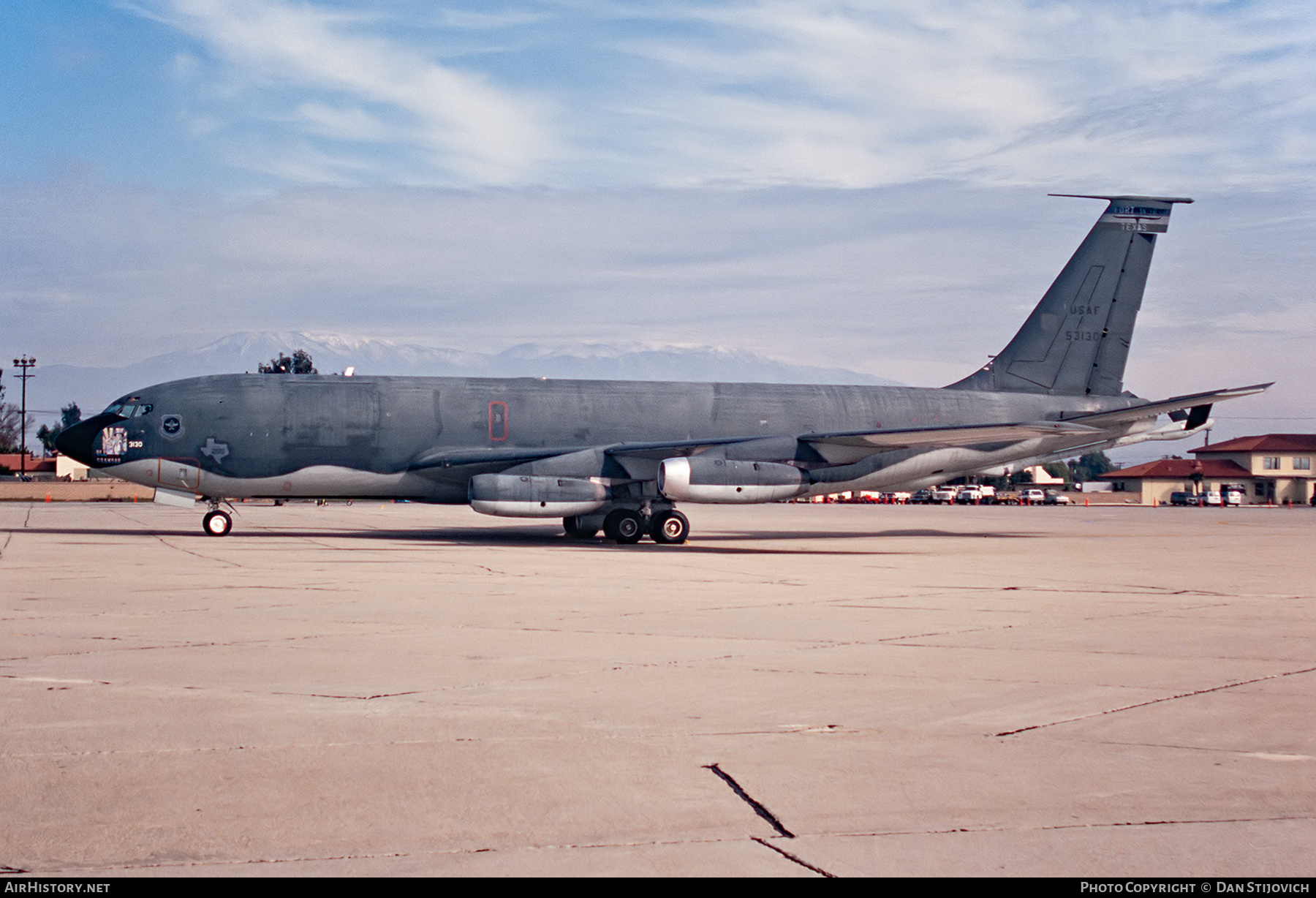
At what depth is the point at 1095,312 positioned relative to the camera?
30.9 m

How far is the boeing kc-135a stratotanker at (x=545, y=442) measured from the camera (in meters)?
24.9

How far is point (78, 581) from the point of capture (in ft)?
49.3

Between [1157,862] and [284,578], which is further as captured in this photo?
[284,578]

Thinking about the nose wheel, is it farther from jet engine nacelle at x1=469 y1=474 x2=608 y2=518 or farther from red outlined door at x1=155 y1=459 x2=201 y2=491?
jet engine nacelle at x1=469 y1=474 x2=608 y2=518

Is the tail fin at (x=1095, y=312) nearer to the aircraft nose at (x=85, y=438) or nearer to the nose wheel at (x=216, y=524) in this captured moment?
the nose wheel at (x=216, y=524)

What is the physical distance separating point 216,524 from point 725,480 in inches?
444

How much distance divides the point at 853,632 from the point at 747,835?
6440 mm

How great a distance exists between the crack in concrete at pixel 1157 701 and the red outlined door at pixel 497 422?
19558 millimetres

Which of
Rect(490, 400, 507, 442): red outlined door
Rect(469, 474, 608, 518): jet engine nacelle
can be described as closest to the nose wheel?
Rect(469, 474, 608, 518): jet engine nacelle

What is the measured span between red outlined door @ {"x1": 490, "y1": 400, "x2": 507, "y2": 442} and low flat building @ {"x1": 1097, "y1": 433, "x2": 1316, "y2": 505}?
300 ft

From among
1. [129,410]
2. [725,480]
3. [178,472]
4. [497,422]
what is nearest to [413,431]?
[497,422]
